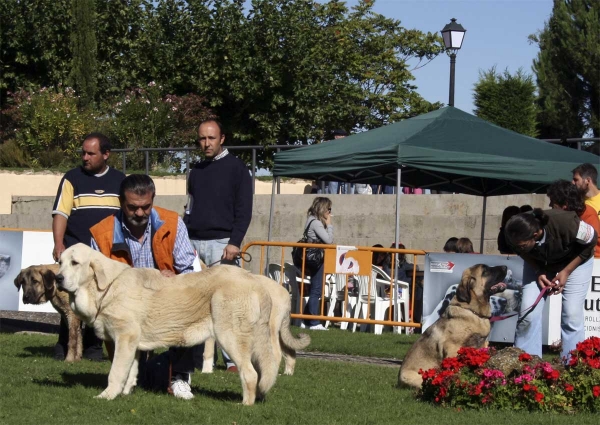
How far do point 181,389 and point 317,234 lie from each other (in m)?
7.37

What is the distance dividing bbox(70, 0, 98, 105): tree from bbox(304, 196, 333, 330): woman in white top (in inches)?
614

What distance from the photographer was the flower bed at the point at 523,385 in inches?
272

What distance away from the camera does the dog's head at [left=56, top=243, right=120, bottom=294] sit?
6652 mm

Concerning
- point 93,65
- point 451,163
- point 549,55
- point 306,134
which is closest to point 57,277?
point 451,163

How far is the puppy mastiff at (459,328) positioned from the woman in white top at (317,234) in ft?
14.9

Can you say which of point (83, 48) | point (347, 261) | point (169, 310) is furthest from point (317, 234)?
point (83, 48)

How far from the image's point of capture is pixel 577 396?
22.8 feet

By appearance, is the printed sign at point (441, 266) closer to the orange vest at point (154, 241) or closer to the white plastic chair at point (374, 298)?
the white plastic chair at point (374, 298)

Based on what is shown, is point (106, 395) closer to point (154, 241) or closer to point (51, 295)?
point (154, 241)

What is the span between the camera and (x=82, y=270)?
21.9 feet

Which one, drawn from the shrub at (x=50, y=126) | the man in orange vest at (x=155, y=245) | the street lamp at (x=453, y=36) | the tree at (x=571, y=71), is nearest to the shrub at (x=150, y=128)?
the shrub at (x=50, y=126)

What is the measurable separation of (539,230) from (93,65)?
74.9 feet

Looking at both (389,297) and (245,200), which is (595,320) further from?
(245,200)

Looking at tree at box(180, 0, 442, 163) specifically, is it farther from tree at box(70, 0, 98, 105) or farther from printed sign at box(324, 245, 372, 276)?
printed sign at box(324, 245, 372, 276)
